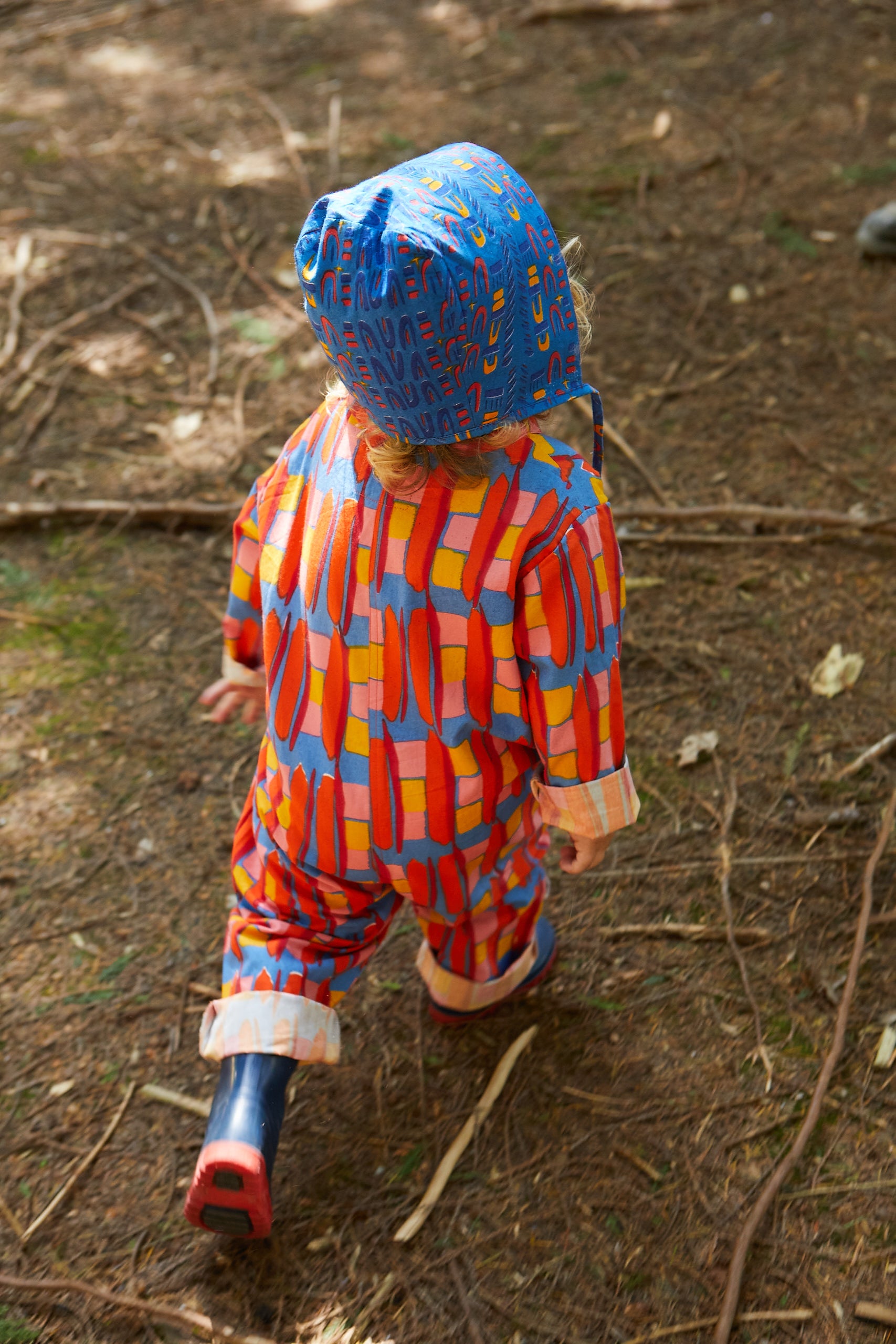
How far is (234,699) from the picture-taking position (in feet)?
6.56

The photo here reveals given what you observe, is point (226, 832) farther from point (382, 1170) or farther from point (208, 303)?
point (208, 303)

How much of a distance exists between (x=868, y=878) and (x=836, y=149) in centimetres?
340

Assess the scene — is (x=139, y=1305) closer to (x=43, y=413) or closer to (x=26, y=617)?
(x=26, y=617)

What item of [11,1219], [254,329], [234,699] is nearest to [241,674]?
[234,699]

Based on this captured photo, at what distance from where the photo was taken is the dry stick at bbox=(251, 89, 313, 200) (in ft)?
14.9

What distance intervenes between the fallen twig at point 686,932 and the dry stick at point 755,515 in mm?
1261

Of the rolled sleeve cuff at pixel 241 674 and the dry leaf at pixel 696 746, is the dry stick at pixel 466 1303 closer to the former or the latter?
the rolled sleeve cuff at pixel 241 674

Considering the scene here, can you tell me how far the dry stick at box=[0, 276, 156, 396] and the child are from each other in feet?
7.83

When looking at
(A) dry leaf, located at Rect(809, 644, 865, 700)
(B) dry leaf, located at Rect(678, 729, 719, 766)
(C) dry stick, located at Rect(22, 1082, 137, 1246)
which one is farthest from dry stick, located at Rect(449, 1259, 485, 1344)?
(A) dry leaf, located at Rect(809, 644, 865, 700)

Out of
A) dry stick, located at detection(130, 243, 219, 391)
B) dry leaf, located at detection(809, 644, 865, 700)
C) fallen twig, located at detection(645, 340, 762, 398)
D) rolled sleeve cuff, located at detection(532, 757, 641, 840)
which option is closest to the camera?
rolled sleeve cuff, located at detection(532, 757, 641, 840)

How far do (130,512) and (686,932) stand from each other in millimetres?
2020

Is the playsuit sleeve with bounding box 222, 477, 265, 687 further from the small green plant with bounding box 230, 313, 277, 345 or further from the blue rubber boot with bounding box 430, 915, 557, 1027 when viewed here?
the small green plant with bounding box 230, 313, 277, 345

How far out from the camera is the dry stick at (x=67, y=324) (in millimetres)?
3738

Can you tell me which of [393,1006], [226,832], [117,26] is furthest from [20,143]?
[393,1006]
